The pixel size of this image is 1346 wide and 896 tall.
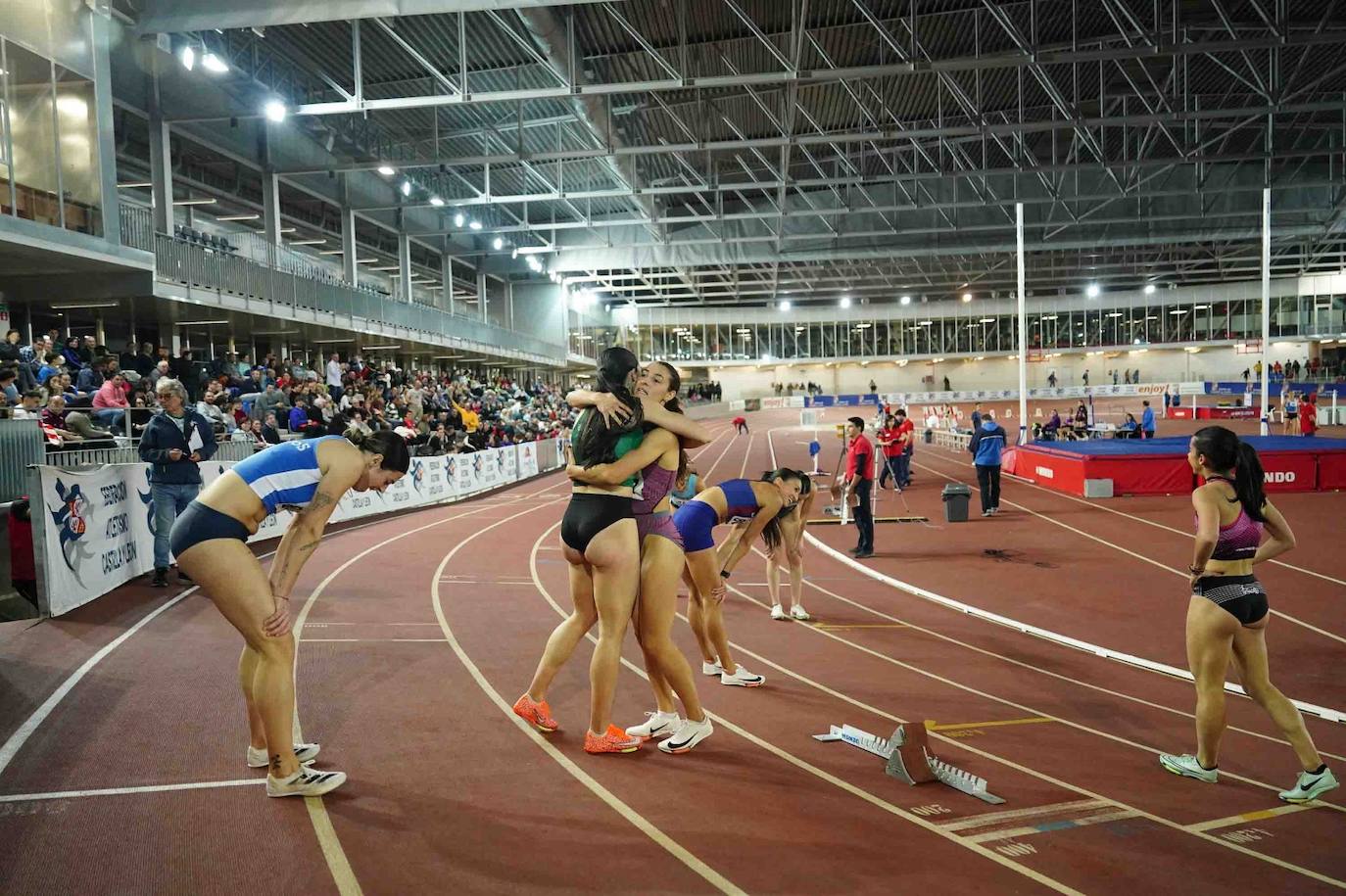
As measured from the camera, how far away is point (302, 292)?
2398 cm

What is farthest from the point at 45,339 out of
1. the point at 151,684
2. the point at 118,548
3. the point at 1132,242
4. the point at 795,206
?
the point at 1132,242

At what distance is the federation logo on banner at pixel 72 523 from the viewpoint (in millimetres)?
7496

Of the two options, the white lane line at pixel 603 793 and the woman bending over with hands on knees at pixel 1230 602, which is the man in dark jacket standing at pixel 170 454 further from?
the woman bending over with hands on knees at pixel 1230 602

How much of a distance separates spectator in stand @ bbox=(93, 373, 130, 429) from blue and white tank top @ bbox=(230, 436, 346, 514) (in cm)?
999

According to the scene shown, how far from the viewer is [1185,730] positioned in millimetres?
5770

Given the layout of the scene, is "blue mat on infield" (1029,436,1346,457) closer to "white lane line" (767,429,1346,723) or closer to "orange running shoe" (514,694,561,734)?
"white lane line" (767,429,1346,723)

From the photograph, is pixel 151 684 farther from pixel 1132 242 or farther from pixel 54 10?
pixel 1132 242

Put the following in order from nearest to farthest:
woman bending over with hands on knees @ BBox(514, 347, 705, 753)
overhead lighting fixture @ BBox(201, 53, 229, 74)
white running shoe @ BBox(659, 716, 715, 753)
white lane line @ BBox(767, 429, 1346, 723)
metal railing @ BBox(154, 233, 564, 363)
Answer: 1. woman bending over with hands on knees @ BBox(514, 347, 705, 753)
2. white running shoe @ BBox(659, 716, 715, 753)
3. white lane line @ BBox(767, 429, 1346, 723)
4. overhead lighting fixture @ BBox(201, 53, 229, 74)
5. metal railing @ BBox(154, 233, 564, 363)

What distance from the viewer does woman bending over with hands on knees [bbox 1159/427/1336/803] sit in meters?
4.41

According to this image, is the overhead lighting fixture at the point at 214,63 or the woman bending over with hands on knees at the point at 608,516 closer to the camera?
the woman bending over with hands on knees at the point at 608,516

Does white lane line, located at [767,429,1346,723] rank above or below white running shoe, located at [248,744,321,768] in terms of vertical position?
below

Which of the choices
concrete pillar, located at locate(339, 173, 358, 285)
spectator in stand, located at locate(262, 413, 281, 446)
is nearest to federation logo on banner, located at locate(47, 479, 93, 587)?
spectator in stand, located at locate(262, 413, 281, 446)

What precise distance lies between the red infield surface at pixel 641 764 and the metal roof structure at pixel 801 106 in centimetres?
1257

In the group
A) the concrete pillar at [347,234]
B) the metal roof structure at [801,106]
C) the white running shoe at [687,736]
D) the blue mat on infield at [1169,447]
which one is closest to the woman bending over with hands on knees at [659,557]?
the white running shoe at [687,736]
